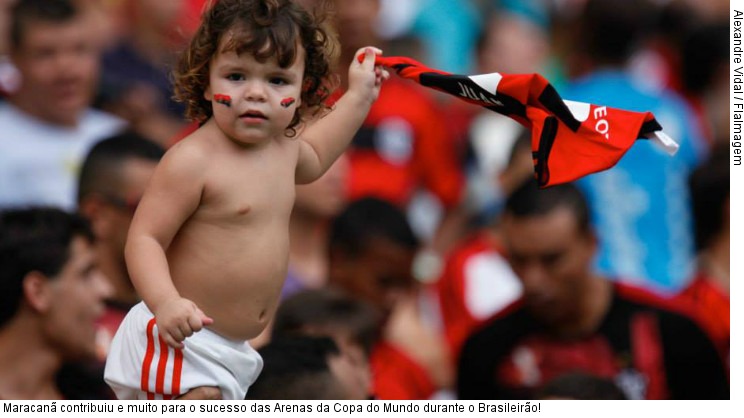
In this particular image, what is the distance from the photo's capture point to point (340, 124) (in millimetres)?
3416

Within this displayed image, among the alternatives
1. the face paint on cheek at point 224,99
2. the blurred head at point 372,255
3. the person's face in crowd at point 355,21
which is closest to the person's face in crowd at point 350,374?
the face paint on cheek at point 224,99

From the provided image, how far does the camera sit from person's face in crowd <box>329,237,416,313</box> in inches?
247

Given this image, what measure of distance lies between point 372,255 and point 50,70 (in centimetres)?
179

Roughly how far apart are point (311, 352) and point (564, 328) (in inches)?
83.5

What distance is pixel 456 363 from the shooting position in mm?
6328

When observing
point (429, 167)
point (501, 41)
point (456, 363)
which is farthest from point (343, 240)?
point (501, 41)

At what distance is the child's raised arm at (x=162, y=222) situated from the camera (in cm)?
298

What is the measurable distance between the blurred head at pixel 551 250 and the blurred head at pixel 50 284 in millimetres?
1994

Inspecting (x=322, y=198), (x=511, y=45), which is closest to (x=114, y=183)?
(x=322, y=198)

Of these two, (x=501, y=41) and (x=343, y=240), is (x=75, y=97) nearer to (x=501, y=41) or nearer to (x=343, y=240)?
(x=343, y=240)

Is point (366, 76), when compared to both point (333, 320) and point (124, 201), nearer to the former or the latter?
point (333, 320)

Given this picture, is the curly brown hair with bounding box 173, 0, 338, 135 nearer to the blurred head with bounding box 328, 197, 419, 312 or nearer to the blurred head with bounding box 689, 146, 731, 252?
the blurred head with bounding box 328, 197, 419, 312

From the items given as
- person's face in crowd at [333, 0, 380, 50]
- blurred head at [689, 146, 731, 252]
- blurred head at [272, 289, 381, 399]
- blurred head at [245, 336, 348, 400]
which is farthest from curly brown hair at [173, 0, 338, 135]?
blurred head at [689, 146, 731, 252]

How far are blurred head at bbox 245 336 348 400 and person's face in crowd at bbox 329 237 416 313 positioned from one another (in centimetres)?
205
